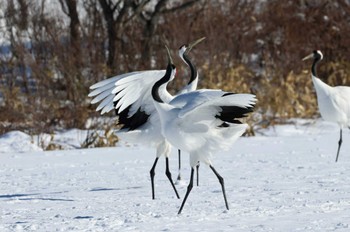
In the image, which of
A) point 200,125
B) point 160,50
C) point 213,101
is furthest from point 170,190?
point 160,50

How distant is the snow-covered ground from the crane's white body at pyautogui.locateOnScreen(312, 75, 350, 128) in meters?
0.46

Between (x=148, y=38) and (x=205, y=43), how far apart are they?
1.27m

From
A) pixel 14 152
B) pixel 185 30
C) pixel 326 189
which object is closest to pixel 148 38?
pixel 185 30

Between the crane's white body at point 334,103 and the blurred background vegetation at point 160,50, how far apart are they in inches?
117

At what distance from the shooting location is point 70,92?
45.1 feet

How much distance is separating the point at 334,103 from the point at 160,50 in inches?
232

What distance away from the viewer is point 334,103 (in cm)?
1005

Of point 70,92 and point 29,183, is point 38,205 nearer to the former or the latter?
→ point 29,183

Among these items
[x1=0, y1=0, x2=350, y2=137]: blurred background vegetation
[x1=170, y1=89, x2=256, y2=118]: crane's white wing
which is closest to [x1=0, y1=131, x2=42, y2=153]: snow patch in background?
[x1=0, y1=0, x2=350, y2=137]: blurred background vegetation

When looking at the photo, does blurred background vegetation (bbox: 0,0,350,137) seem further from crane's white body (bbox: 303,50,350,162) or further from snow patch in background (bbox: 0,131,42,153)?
crane's white body (bbox: 303,50,350,162)

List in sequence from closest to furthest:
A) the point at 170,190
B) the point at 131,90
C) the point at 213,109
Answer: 1. the point at 213,109
2. the point at 131,90
3. the point at 170,190

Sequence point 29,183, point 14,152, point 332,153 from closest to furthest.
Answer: point 29,183 → point 332,153 → point 14,152

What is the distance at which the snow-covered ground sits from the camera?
227 inches

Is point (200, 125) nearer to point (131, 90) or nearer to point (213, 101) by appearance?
point (213, 101)
